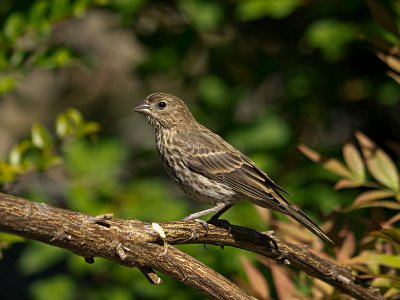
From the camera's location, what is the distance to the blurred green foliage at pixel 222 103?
4.75 m

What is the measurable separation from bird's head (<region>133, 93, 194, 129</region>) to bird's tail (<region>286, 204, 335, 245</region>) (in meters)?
1.50

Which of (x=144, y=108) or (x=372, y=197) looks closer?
(x=372, y=197)

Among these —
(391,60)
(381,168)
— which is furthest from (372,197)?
(391,60)

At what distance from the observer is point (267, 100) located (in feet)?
22.5

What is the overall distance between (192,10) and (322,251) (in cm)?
230

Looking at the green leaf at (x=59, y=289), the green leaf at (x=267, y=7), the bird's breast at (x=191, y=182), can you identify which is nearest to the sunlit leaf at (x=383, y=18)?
the green leaf at (x=267, y=7)

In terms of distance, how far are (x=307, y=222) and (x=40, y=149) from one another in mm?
1601

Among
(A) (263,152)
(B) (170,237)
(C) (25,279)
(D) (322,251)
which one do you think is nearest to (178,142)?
(A) (263,152)

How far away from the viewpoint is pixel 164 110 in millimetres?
5672

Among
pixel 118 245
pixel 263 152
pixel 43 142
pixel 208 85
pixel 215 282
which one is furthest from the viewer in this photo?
pixel 208 85

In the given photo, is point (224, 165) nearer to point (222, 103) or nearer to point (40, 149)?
point (222, 103)

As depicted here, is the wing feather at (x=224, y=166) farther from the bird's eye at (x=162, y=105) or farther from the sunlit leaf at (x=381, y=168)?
the sunlit leaf at (x=381, y=168)

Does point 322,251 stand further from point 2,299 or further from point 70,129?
point 2,299

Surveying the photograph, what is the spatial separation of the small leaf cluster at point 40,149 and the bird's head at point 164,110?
852mm
